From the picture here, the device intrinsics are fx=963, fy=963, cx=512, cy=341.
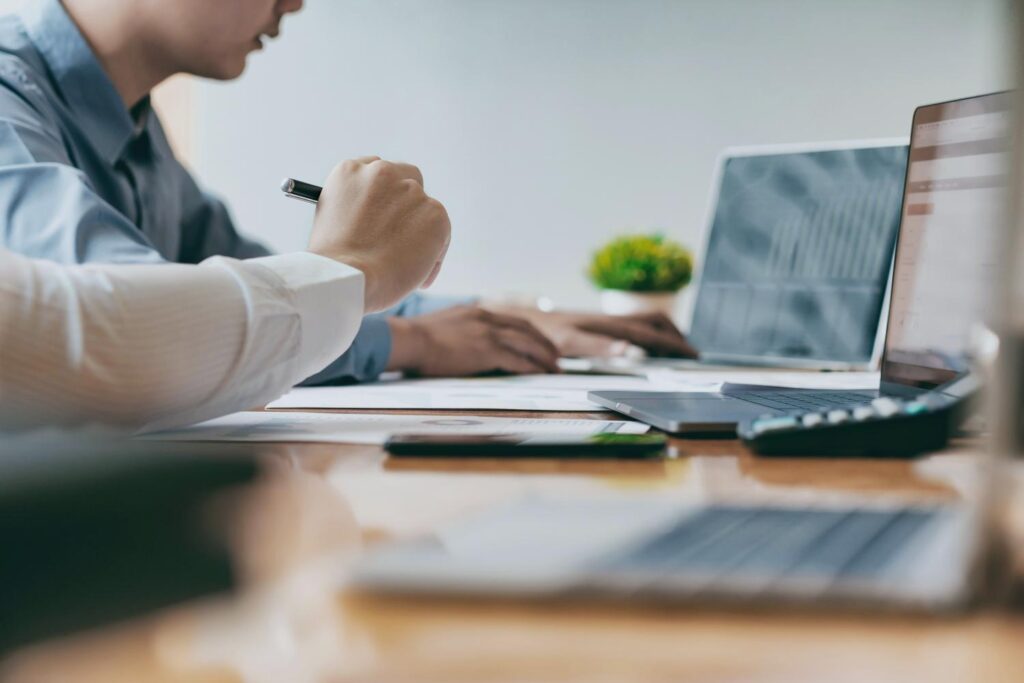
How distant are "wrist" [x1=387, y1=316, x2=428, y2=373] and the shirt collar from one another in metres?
0.34

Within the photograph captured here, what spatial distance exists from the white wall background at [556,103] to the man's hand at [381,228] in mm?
2022

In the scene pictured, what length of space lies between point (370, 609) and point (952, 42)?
8.81 feet

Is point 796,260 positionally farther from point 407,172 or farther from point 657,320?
point 407,172

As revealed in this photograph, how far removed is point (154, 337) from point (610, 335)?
82 centimetres

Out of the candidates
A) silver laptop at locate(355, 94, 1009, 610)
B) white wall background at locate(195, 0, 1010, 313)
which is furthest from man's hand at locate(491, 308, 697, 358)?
white wall background at locate(195, 0, 1010, 313)

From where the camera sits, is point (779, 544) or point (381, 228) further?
point (381, 228)

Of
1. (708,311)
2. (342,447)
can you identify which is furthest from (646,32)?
(342,447)

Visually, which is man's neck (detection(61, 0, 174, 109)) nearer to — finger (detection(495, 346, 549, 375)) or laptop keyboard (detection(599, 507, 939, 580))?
finger (detection(495, 346, 549, 375))

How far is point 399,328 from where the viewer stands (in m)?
0.95

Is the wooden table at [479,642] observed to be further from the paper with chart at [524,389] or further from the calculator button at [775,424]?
the paper with chart at [524,389]

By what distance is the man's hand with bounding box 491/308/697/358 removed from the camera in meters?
1.22

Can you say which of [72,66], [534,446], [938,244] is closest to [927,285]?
[938,244]

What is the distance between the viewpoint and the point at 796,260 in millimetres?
1179

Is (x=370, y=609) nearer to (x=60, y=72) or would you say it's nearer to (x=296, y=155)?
(x=60, y=72)
